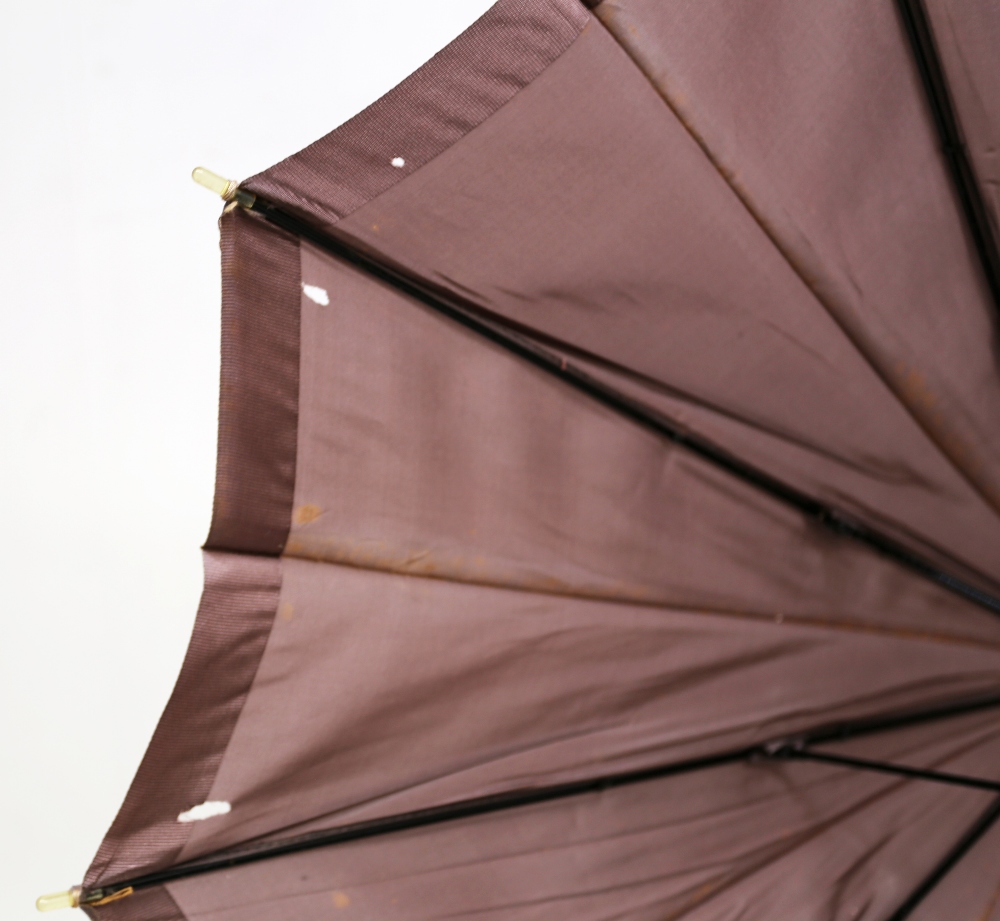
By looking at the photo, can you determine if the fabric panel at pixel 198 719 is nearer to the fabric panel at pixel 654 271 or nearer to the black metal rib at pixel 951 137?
the fabric panel at pixel 654 271

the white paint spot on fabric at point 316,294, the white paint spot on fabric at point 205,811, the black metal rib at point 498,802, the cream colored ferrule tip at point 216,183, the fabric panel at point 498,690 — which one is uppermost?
the cream colored ferrule tip at point 216,183

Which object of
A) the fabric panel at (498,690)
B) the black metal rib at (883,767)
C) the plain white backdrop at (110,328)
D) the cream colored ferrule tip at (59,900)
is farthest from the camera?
the plain white backdrop at (110,328)

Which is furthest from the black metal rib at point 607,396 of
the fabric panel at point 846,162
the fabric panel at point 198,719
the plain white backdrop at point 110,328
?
the plain white backdrop at point 110,328

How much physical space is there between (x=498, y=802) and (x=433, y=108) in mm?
566

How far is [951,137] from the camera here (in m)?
0.81

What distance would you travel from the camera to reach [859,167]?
820mm

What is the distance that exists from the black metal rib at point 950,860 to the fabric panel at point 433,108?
0.81 m

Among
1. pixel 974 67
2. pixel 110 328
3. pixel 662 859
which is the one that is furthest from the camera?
pixel 110 328

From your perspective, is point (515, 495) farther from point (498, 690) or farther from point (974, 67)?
point (974, 67)

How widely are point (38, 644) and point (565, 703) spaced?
2.45 feet

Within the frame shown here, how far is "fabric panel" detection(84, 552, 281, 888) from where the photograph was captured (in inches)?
27.0

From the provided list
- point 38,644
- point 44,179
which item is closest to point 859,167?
point 44,179

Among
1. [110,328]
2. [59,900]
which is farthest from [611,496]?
[110,328]

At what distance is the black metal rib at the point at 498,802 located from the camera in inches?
28.3
